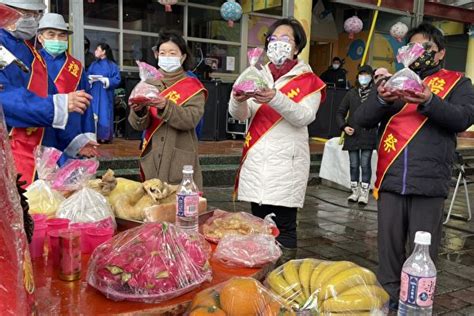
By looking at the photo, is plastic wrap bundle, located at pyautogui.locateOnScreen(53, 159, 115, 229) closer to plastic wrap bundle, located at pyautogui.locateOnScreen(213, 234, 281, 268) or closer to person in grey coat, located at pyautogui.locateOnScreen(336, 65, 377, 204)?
plastic wrap bundle, located at pyautogui.locateOnScreen(213, 234, 281, 268)

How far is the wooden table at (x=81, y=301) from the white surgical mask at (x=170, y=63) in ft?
5.89

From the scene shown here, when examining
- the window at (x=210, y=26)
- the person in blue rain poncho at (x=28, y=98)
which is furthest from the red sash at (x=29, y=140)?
the window at (x=210, y=26)

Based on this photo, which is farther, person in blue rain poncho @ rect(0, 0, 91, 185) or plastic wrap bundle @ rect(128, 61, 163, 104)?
plastic wrap bundle @ rect(128, 61, 163, 104)

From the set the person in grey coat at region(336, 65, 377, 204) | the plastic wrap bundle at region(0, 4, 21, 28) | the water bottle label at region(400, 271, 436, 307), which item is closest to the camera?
the plastic wrap bundle at region(0, 4, 21, 28)

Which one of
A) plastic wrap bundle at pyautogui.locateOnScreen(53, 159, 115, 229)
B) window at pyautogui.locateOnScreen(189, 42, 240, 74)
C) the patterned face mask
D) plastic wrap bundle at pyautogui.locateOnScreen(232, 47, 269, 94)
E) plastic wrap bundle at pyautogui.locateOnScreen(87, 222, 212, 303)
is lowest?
plastic wrap bundle at pyautogui.locateOnScreen(87, 222, 212, 303)

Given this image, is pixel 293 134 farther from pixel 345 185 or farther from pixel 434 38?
pixel 345 185

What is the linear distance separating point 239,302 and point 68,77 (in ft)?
8.39

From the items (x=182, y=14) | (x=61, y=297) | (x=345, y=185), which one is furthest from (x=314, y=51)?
(x=61, y=297)

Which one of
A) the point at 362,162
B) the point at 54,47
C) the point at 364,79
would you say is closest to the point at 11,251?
the point at 54,47

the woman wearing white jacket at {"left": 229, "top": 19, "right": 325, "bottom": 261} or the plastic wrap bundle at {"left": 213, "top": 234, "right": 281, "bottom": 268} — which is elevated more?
the woman wearing white jacket at {"left": 229, "top": 19, "right": 325, "bottom": 261}

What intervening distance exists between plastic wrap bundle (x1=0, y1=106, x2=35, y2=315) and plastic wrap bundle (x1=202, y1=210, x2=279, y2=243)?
3.03 feet

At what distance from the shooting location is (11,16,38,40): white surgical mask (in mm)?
2189

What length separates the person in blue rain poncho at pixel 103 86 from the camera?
24.2ft

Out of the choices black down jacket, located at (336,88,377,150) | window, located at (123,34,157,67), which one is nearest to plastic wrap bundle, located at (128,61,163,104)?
black down jacket, located at (336,88,377,150)
